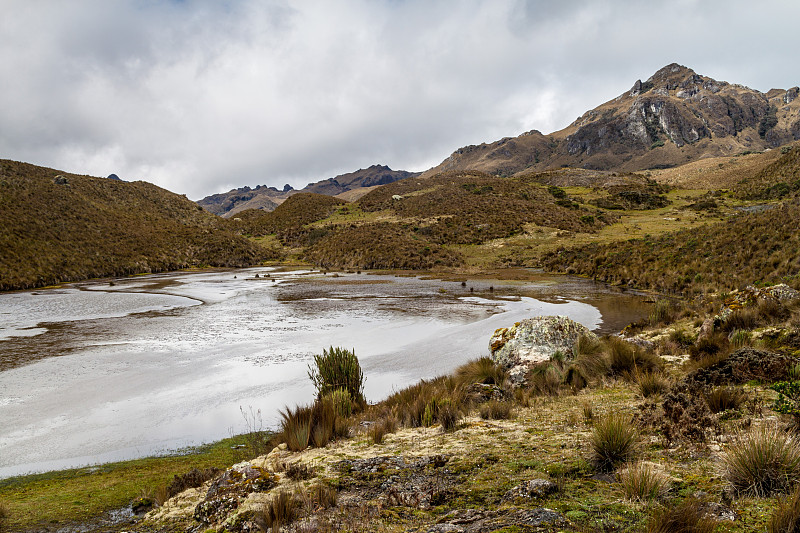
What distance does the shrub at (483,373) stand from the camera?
745cm

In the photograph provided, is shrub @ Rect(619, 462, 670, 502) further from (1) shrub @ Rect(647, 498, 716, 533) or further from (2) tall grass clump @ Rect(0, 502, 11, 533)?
(2) tall grass clump @ Rect(0, 502, 11, 533)

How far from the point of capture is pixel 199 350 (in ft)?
34.9

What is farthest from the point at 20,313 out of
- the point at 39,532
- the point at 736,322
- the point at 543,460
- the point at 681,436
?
the point at 736,322

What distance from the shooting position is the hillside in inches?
1133

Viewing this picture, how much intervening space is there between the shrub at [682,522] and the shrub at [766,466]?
1.95ft

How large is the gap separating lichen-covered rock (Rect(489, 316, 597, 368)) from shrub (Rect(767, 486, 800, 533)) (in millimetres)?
5579

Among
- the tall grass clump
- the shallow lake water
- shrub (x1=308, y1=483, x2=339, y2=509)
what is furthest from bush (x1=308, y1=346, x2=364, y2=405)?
the tall grass clump

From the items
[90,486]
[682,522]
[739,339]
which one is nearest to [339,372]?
[90,486]

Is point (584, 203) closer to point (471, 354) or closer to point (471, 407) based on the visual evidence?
point (471, 354)

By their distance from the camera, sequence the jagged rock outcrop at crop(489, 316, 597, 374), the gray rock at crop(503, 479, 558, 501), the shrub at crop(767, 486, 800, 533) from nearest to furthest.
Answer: the shrub at crop(767, 486, 800, 533) → the gray rock at crop(503, 479, 558, 501) → the jagged rock outcrop at crop(489, 316, 597, 374)

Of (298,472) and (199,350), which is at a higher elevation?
(199,350)

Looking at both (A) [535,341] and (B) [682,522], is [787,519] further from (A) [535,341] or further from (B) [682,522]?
(A) [535,341]

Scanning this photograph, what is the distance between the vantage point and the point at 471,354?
1008 cm

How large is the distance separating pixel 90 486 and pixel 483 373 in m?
6.14
